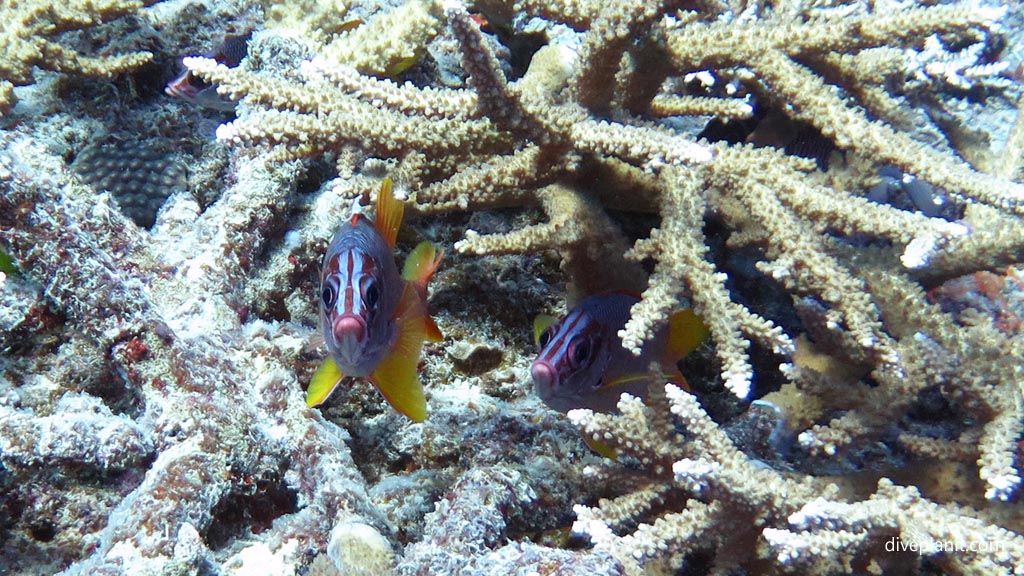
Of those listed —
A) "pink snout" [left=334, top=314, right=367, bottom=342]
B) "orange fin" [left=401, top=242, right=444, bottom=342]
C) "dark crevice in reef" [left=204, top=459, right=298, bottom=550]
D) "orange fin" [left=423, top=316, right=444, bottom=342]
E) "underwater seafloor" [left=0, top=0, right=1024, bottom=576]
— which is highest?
"pink snout" [left=334, top=314, right=367, bottom=342]

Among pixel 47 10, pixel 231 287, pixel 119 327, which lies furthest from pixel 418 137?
pixel 47 10

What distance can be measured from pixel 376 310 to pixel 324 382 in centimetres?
29

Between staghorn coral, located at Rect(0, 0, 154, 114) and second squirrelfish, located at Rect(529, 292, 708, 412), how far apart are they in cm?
210

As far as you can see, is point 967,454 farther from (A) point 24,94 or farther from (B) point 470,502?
(A) point 24,94

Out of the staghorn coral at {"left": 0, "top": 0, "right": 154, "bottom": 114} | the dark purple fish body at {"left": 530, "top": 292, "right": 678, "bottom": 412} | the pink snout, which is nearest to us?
the pink snout

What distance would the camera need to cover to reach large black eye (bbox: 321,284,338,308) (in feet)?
4.61

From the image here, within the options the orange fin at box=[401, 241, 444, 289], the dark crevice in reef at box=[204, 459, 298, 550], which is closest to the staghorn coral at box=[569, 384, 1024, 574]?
the orange fin at box=[401, 241, 444, 289]

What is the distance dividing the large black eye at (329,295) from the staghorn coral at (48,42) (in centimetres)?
180

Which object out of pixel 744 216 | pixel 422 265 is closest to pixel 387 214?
pixel 422 265

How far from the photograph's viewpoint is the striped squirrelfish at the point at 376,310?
139cm

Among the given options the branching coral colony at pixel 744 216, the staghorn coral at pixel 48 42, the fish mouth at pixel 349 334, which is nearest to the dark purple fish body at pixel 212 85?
the staghorn coral at pixel 48 42

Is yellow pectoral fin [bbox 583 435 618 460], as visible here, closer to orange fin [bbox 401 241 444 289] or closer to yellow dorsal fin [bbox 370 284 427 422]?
yellow dorsal fin [bbox 370 284 427 422]

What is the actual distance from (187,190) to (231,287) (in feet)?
2.34

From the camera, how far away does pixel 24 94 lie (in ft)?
8.73
